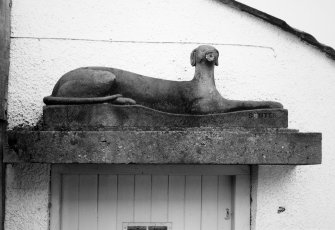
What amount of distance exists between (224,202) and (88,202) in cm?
83

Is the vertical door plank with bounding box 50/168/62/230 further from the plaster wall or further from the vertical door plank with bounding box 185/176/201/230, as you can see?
the vertical door plank with bounding box 185/176/201/230

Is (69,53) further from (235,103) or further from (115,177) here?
(235,103)

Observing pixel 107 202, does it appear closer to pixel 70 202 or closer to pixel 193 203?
pixel 70 202

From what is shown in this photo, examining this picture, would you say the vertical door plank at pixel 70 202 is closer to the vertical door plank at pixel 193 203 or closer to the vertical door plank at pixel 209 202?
the vertical door plank at pixel 193 203

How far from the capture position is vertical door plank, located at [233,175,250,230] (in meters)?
3.04

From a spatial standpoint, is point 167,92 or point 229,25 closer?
point 167,92

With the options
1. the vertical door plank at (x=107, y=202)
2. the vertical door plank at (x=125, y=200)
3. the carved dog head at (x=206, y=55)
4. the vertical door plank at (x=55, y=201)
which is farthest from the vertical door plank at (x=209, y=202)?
the vertical door plank at (x=55, y=201)

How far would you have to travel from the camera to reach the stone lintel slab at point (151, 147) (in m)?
2.58

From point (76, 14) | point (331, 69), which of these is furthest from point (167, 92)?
point (331, 69)

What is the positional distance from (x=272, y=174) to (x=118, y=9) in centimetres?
138

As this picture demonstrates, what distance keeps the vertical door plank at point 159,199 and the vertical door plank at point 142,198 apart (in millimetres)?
24

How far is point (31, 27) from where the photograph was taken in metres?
3.06

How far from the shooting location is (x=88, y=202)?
9.96ft

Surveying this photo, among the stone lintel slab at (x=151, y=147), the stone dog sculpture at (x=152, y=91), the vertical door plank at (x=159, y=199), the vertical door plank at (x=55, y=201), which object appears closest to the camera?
the stone lintel slab at (x=151, y=147)
